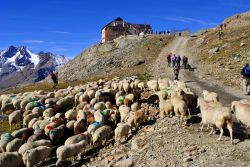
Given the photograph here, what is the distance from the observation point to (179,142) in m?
17.3

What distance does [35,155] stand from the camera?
18.6 metres

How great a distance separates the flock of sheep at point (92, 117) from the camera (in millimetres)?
18438

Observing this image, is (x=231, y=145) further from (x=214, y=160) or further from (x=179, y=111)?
(x=179, y=111)

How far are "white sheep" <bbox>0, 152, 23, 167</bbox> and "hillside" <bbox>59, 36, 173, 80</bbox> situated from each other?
4209 cm

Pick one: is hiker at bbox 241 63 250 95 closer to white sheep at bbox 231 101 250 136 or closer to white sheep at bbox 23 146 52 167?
white sheep at bbox 231 101 250 136

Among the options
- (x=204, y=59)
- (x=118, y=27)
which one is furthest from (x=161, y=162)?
(x=118, y=27)

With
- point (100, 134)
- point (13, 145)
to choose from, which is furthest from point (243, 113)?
point (13, 145)

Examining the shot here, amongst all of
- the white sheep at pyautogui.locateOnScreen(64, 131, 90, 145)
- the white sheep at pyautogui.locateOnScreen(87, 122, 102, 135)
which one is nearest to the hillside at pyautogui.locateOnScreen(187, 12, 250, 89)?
the white sheep at pyautogui.locateOnScreen(87, 122, 102, 135)

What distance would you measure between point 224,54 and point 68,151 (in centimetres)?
4047

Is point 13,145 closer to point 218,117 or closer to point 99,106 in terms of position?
point 99,106

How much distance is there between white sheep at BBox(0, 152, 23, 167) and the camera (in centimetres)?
1803

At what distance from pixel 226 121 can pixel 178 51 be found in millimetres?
56215

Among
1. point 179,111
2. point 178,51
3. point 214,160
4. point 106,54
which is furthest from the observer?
point 106,54

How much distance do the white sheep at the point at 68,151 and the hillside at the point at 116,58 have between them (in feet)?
136
